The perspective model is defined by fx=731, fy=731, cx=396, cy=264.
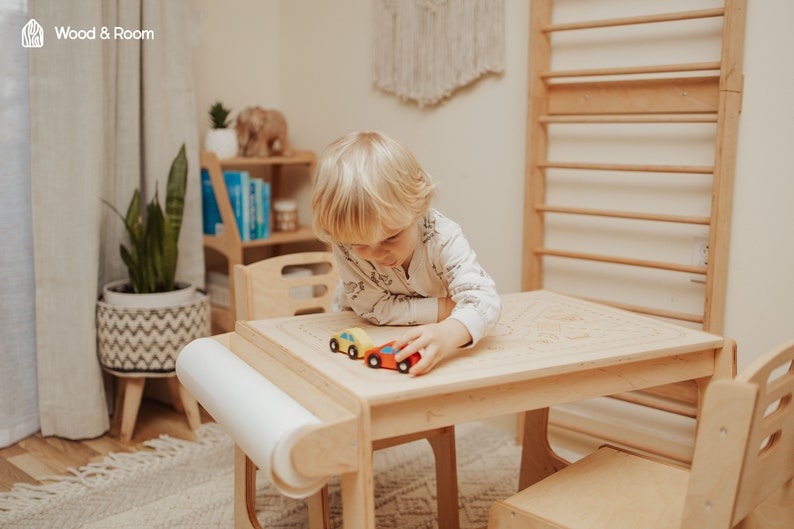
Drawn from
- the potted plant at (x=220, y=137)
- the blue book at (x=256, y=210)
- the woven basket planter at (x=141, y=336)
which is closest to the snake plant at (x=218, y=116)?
the potted plant at (x=220, y=137)

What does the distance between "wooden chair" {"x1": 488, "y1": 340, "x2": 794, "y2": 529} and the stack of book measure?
1.70 metres

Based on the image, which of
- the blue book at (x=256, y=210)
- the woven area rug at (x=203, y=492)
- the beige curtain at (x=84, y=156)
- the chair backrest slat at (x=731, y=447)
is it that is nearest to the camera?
the chair backrest slat at (x=731, y=447)

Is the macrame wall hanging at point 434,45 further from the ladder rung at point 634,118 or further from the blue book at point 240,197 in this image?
the blue book at point 240,197

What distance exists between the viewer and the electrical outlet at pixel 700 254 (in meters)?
2.09

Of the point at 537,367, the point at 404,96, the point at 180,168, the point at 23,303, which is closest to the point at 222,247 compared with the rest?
the point at 180,168

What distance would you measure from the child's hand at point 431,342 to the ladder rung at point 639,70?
113 cm

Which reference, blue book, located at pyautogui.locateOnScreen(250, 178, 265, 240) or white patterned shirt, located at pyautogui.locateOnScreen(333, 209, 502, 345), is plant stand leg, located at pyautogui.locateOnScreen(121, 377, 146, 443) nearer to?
blue book, located at pyautogui.locateOnScreen(250, 178, 265, 240)

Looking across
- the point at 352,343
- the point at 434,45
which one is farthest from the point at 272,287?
the point at 434,45

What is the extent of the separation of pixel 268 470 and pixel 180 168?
162cm

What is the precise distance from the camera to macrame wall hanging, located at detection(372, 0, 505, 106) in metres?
2.44

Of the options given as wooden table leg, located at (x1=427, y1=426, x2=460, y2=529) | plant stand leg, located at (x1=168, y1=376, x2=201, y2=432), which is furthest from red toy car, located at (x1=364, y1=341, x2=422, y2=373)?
plant stand leg, located at (x1=168, y1=376, x2=201, y2=432)

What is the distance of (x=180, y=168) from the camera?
8.05 ft

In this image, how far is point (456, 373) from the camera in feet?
3.98

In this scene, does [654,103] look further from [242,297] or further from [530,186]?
[242,297]
